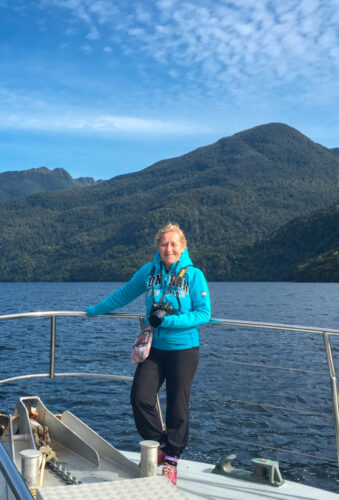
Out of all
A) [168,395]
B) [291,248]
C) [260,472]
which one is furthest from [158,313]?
[291,248]

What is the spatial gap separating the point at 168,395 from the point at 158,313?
53 centimetres

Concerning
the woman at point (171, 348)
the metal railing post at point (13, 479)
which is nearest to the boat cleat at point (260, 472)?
the woman at point (171, 348)

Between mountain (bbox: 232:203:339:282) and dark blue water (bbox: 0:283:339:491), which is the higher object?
mountain (bbox: 232:203:339:282)

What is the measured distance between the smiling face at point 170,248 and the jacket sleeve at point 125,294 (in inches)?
5.8

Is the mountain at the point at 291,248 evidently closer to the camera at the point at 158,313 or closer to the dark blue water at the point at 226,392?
the dark blue water at the point at 226,392

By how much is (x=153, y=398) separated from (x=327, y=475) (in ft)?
16.8

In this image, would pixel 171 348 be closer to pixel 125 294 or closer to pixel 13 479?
pixel 125 294

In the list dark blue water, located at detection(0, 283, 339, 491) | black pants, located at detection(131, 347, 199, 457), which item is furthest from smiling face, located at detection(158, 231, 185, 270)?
dark blue water, located at detection(0, 283, 339, 491)

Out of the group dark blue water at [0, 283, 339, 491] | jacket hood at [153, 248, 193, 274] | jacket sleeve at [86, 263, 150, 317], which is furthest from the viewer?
dark blue water at [0, 283, 339, 491]

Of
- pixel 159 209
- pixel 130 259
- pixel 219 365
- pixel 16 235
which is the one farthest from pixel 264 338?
pixel 16 235

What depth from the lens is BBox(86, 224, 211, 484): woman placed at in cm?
291

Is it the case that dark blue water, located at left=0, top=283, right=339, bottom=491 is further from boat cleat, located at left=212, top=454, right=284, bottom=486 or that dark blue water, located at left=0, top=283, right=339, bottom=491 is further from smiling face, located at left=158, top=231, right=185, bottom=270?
smiling face, located at left=158, top=231, right=185, bottom=270

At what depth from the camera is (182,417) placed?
2.92 metres

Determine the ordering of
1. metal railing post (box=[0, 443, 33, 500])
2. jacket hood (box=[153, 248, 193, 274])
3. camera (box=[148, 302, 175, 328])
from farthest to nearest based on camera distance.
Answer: jacket hood (box=[153, 248, 193, 274]) < camera (box=[148, 302, 175, 328]) < metal railing post (box=[0, 443, 33, 500])
